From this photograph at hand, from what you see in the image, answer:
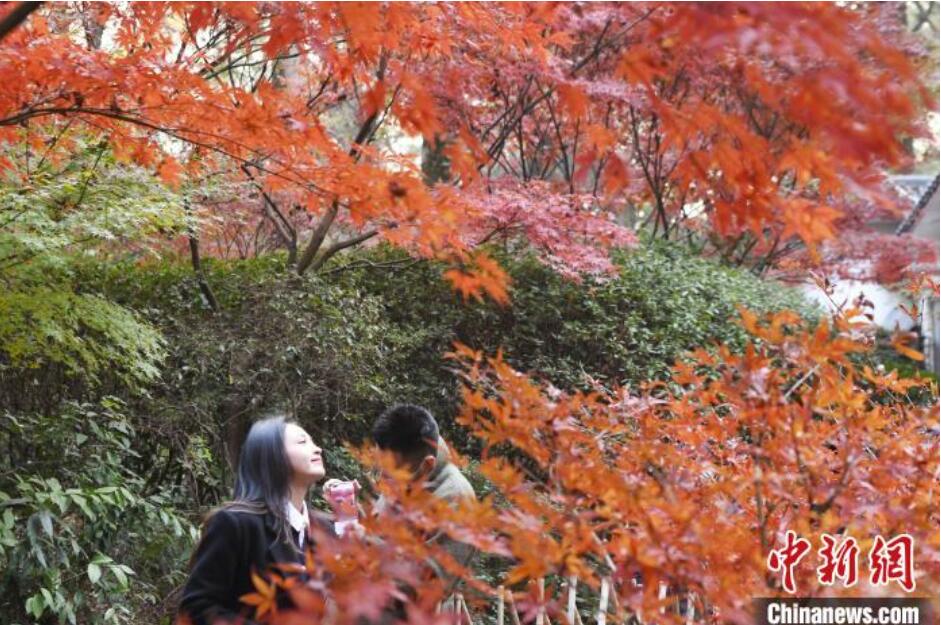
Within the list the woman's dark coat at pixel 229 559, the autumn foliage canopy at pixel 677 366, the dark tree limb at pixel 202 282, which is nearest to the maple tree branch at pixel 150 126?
the autumn foliage canopy at pixel 677 366

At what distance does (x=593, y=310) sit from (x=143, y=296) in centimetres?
333

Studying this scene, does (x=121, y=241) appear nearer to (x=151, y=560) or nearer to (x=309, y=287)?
(x=309, y=287)

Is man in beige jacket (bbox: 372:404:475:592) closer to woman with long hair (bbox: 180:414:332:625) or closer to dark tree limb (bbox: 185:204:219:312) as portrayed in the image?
woman with long hair (bbox: 180:414:332:625)

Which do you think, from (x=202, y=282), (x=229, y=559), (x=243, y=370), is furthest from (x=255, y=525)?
(x=202, y=282)

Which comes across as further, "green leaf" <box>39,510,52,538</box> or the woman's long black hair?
"green leaf" <box>39,510,52,538</box>

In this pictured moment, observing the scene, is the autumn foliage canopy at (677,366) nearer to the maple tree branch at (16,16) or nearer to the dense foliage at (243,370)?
the maple tree branch at (16,16)

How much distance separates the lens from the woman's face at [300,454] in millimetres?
2840

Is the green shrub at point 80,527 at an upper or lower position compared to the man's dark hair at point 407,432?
lower

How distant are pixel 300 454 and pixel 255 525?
0.22 metres

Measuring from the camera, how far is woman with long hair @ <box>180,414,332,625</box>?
8.67ft

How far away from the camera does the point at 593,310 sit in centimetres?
807

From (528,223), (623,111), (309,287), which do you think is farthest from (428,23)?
(623,111)

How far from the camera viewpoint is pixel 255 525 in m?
2.74

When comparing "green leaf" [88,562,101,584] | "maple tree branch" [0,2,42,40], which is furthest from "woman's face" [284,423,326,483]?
"green leaf" [88,562,101,584]
